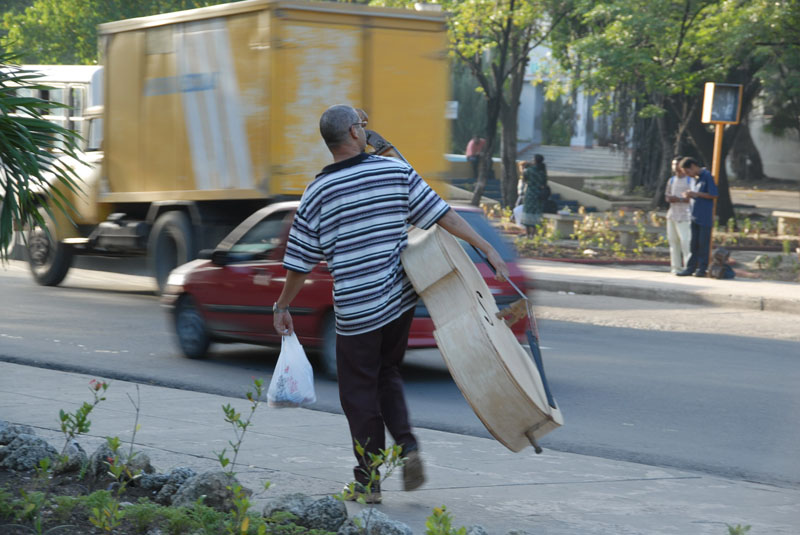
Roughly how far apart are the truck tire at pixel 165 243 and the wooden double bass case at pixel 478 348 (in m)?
10.0

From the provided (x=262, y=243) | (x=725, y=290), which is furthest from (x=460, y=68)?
(x=262, y=243)

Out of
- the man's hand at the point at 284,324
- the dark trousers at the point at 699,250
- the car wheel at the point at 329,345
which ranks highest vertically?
the man's hand at the point at 284,324

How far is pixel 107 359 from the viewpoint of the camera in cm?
1005

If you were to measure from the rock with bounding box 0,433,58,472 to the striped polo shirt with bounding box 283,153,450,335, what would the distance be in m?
1.44

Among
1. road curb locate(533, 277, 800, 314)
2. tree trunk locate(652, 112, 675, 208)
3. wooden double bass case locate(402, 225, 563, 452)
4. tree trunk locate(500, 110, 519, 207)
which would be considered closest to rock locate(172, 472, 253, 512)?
wooden double bass case locate(402, 225, 563, 452)

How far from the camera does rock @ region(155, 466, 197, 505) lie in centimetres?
481

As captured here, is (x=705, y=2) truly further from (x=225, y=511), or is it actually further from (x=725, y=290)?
(x=225, y=511)

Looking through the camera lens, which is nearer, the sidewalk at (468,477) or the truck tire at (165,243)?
the sidewalk at (468,477)

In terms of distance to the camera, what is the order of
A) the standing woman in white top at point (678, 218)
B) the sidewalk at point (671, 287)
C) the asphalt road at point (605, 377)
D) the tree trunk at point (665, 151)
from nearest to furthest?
1. the asphalt road at point (605, 377)
2. the sidewalk at point (671, 287)
3. the standing woman in white top at point (678, 218)
4. the tree trunk at point (665, 151)

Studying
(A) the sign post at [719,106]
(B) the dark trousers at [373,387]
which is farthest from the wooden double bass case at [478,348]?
(A) the sign post at [719,106]

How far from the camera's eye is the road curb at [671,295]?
15469 mm

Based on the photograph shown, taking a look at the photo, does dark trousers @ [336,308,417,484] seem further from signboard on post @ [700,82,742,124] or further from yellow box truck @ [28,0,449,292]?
signboard on post @ [700,82,742,124]

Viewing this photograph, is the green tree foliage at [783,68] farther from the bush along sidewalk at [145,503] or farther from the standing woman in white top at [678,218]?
the bush along sidewalk at [145,503]

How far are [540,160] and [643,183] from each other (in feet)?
51.2
